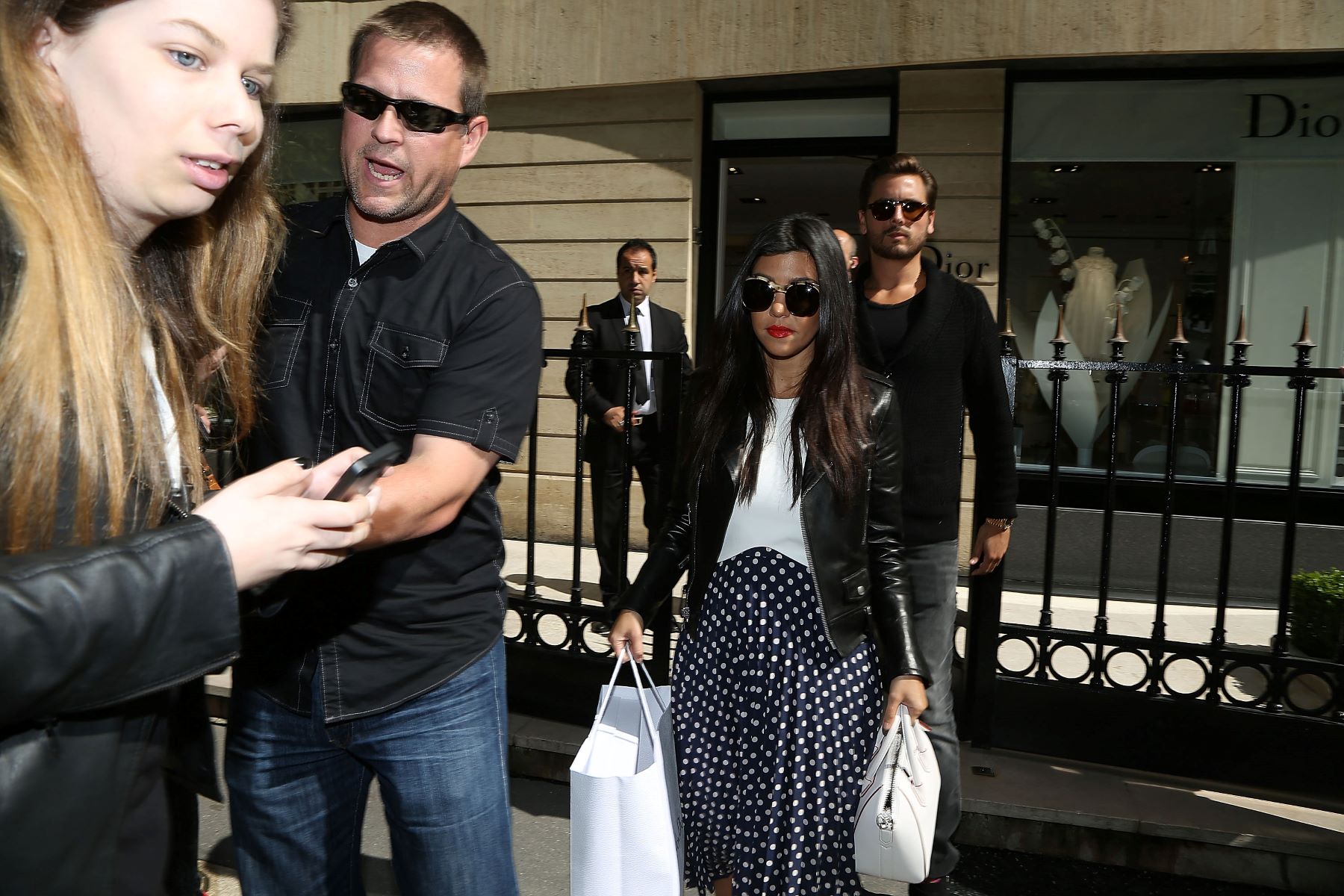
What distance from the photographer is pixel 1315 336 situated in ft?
28.2

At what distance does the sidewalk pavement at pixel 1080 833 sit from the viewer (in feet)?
11.8

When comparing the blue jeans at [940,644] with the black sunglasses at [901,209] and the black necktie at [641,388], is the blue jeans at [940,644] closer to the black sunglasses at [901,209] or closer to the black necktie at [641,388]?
the black sunglasses at [901,209]

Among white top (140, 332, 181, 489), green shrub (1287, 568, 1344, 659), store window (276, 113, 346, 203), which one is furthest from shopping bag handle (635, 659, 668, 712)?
store window (276, 113, 346, 203)

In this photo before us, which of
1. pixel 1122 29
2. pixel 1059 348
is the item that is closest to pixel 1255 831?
pixel 1059 348

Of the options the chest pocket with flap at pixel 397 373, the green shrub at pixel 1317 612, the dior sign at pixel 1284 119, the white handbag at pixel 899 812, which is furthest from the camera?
the dior sign at pixel 1284 119

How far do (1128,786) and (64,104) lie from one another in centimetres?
420

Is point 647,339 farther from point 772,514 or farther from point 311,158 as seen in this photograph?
point 311,158

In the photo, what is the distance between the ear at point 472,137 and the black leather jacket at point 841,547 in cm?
116

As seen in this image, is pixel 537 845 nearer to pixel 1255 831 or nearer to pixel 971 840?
pixel 971 840

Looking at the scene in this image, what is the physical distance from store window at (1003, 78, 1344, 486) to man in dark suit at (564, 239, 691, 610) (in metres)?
3.78

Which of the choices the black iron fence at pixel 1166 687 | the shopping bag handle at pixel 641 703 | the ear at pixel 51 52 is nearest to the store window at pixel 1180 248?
the black iron fence at pixel 1166 687

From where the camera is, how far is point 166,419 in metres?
1.29

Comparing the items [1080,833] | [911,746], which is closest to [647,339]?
[1080,833]

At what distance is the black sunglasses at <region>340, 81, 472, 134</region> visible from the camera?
1.97 meters
